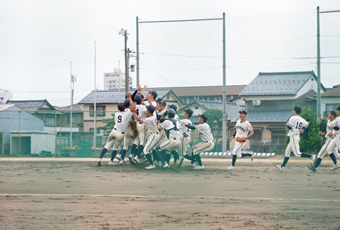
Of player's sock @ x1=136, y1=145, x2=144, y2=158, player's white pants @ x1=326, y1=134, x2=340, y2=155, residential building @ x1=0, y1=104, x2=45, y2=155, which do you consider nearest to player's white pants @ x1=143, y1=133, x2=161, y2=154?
player's sock @ x1=136, y1=145, x2=144, y2=158

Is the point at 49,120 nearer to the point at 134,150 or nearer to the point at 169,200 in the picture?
the point at 134,150

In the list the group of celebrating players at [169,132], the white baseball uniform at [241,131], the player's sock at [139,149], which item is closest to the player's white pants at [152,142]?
the group of celebrating players at [169,132]

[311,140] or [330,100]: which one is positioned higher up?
[330,100]

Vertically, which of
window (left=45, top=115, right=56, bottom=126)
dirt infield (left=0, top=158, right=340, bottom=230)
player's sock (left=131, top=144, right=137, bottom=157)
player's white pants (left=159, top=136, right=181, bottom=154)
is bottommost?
dirt infield (left=0, top=158, right=340, bottom=230)

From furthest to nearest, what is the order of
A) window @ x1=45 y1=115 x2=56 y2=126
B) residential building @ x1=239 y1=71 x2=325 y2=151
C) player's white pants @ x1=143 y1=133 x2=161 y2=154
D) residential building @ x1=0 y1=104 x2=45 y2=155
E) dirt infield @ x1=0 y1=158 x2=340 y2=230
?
residential building @ x1=239 y1=71 x2=325 y2=151 < window @ x1=45 y1=115 x2=56 y2=126 < residential building @ x1=0 y1=104 x2=45 y2=155 < player's white pants @ x1=143 y1=133 x2=161 y2=154 < dirt infield @ x1=0 y1=158 x2=340 y2=230

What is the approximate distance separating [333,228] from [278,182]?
5441 millimetres

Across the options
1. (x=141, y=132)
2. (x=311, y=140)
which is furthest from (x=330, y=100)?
(x=141, y=132)

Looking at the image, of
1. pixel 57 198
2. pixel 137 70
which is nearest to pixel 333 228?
pixel 57 198

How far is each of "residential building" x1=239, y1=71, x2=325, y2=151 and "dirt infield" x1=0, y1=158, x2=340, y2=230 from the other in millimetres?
29552

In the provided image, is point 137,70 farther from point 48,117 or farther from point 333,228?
point 333,228

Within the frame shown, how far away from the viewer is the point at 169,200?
875 cm

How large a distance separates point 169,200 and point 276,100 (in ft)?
119

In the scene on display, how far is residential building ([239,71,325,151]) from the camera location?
42938 mm

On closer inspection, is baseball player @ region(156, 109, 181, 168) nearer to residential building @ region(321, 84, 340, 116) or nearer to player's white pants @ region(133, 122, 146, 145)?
player's white pants @ region(133, 122, 146, 145)
